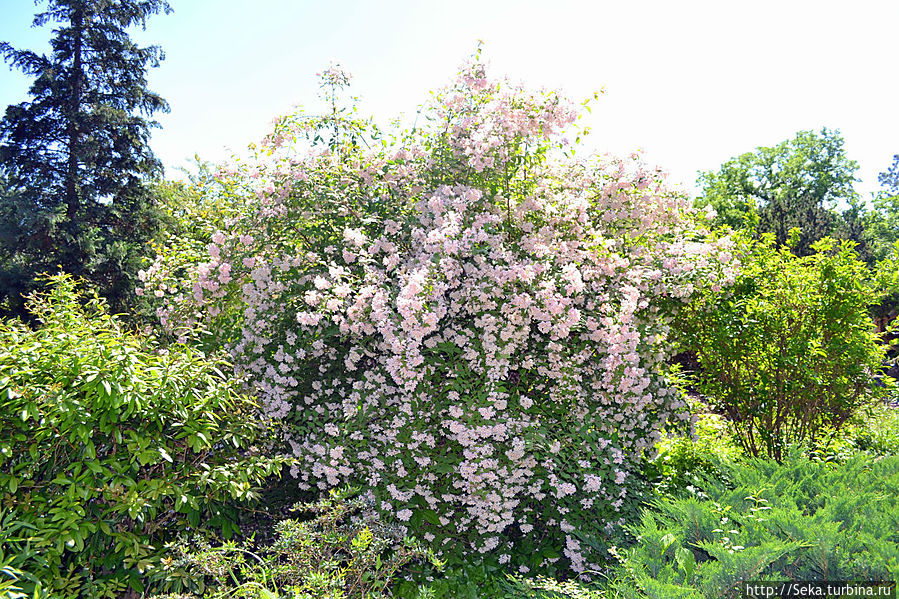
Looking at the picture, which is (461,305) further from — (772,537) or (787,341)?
(787,341)

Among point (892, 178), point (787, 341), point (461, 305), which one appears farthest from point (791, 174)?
point (461, 305)

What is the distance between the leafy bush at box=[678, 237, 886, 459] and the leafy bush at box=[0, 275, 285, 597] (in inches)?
160

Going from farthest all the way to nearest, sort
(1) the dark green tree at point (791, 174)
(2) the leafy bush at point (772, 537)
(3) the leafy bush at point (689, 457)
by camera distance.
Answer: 1. (1) the dark green tree at point (791, 174)
2. (3) the leafy bush at point (689, 457)
3. (2) the leafy bush at point (772, 537)

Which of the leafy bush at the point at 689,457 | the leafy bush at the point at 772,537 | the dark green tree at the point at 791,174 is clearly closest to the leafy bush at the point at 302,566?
the leafy bush at the point at 772,537

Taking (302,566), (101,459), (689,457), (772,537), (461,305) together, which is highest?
(461,305)

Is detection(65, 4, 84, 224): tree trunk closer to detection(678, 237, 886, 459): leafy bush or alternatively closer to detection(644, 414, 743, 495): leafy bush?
detection(644, 414, 743, 495): leafy bush

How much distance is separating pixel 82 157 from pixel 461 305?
1655 cm

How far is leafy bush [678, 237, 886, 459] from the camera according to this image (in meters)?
5.39

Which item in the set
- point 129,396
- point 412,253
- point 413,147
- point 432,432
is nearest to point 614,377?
point 432,432

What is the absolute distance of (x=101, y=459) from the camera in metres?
3.48

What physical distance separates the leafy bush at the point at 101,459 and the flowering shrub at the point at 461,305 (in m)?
0.84

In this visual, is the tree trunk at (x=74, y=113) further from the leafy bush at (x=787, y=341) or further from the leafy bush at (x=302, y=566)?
the leafy bush at (x=787, y=341)

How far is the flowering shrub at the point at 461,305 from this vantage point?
4055mm

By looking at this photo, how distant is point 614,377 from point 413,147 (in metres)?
2.50
